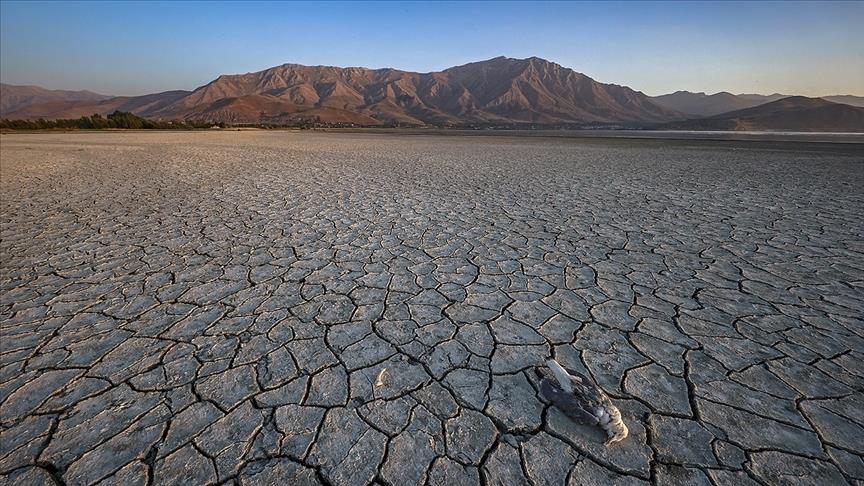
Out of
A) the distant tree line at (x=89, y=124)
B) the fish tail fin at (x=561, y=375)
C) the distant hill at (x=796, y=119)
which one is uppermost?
the distant hill at (x=796, y=119)

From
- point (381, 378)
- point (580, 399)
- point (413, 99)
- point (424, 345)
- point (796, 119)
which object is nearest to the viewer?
point (580, 399)

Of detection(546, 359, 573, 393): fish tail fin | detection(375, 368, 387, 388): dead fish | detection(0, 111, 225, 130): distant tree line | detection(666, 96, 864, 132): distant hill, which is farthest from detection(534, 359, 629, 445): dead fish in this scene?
detection(666, 96, 864, 132): distant hill

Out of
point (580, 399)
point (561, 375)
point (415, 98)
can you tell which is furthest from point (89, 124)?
point (415, 98)

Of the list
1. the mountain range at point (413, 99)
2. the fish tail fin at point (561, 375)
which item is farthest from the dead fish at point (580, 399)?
the mountain range at point (413, 99)

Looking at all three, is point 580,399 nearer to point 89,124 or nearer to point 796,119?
point 89,124

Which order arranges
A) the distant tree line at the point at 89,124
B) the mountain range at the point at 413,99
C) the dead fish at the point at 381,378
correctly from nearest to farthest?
the dead fish at the point at 381,378, the distant tree line at the point at 89,124, the mountain range at the point at 413,99

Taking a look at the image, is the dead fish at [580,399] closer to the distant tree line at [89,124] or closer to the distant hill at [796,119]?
the distant tree line at [89,124]
